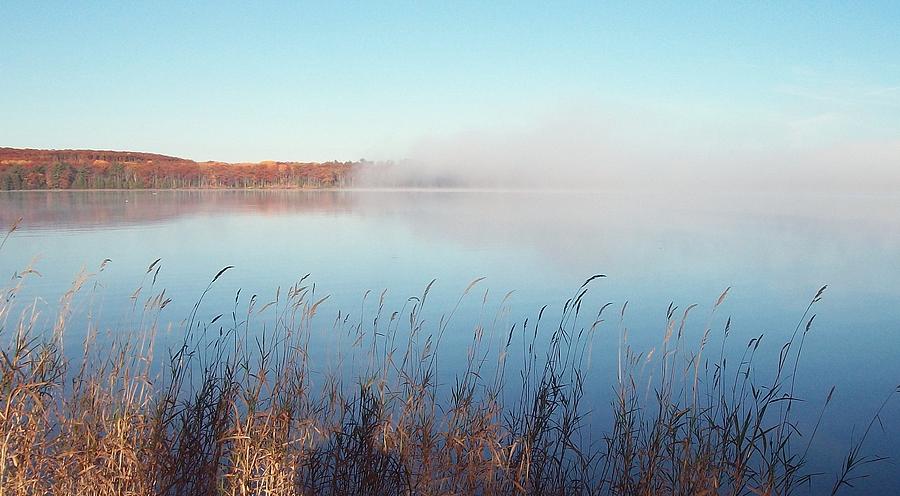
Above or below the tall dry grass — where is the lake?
below

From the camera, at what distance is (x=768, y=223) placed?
31422mm

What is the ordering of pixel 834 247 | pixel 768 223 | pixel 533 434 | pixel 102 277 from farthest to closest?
pixel 768 223, pixel 834 247, pixel 102 277, pixel 533 434

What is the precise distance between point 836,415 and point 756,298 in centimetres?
620

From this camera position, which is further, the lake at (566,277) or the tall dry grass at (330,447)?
the lake at (566,277)

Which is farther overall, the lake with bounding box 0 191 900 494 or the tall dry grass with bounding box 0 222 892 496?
the lake with bounding box 0 191 900 494

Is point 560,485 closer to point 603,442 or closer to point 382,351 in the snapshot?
point 603,442

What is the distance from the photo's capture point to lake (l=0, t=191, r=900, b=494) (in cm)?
834

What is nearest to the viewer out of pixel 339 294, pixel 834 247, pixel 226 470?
pixel 226 470

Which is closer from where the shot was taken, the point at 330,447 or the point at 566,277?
the point at 330,447

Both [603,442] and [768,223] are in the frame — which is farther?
[768,223]

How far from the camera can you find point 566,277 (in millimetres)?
14516

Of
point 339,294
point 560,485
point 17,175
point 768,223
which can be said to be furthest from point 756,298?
point 17,175

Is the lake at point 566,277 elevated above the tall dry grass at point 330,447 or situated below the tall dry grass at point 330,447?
below

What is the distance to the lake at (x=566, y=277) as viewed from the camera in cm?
834
